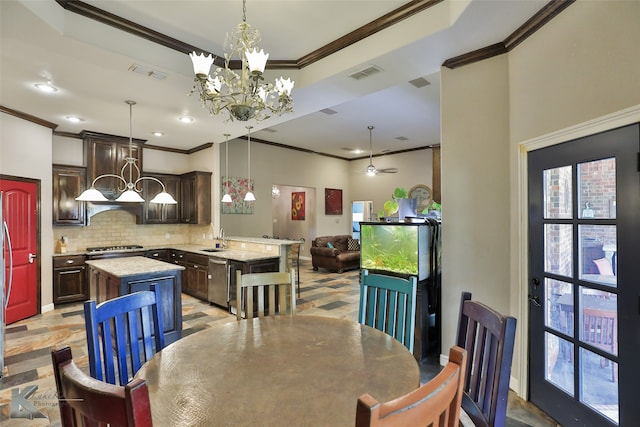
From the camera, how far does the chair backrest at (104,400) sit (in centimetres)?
64

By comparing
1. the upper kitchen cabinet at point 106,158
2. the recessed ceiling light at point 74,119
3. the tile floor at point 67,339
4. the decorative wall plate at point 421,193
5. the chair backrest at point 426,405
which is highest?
the recessed ceiling light at point 74,119

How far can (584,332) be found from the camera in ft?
6.61

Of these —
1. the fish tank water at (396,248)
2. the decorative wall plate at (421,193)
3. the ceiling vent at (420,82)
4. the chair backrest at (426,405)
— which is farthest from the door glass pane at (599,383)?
the decorative wall plate at (421,193)

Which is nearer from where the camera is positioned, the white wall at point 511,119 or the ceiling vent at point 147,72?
the white wall at point 511,119

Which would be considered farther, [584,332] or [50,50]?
[50,50]

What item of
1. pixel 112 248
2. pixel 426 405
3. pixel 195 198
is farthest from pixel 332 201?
pixel 426 405

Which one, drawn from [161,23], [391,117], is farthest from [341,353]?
[391,117]

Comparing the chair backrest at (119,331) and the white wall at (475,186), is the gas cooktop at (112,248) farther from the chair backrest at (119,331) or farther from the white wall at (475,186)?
the white wall at (475,186)

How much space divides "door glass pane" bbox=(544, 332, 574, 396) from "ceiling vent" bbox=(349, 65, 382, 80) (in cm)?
262

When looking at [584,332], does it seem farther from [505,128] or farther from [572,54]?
[572,54]

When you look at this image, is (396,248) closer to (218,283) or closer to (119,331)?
(119,331)

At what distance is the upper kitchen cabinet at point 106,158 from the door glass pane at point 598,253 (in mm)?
6313

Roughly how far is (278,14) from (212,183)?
4.23 metres

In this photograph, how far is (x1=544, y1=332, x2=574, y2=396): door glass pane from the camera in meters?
2.11
